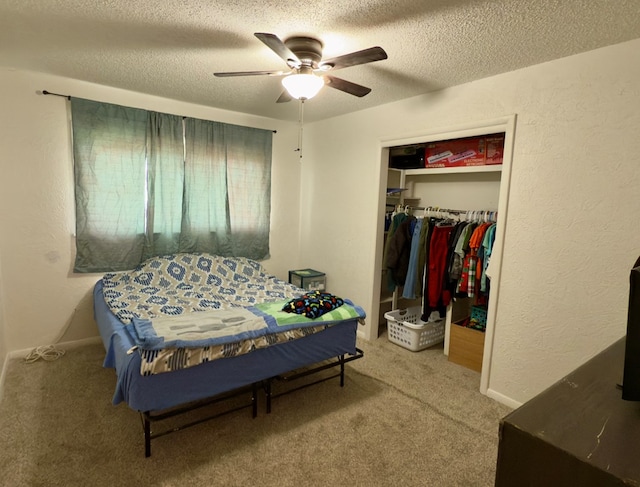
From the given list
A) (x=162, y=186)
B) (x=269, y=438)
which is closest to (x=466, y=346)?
(x=269, y=438)

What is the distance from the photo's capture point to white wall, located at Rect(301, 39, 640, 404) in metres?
2.00

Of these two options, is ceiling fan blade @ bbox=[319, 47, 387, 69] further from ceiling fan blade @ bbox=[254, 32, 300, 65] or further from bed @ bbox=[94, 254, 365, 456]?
bed @ bbox=[94, 254, 365, 456]

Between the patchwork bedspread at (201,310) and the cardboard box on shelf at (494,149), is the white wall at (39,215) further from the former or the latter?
the cardboard box on shelf at (494,149)

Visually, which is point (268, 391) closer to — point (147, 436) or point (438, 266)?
point (147, 436)

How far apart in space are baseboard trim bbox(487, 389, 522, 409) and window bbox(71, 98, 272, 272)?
2.74m

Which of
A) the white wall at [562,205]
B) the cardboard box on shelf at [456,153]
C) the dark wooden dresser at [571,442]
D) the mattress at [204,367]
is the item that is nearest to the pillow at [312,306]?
the mattress at [204,367]

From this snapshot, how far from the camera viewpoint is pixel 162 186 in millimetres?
3467

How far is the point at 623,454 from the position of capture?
0.62 metres

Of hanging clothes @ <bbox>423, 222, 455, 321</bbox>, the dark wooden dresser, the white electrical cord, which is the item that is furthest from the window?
the dark wooden dresser

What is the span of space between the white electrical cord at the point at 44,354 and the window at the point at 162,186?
2.35 feet

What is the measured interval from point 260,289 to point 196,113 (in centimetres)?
198

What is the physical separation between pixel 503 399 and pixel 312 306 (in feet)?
5.20

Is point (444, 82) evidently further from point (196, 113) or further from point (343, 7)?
point (196, 113)

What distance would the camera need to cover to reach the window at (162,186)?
3123 mm
